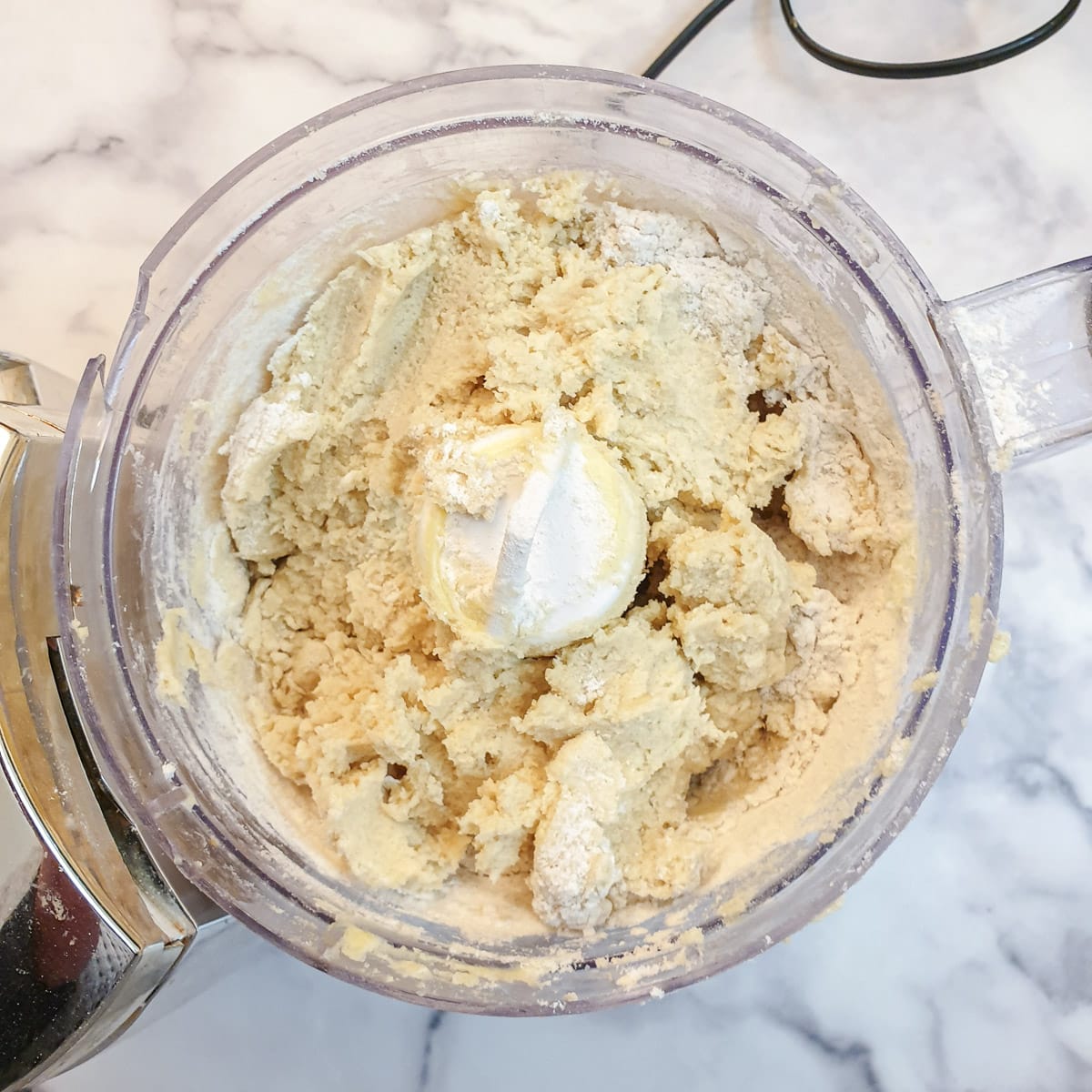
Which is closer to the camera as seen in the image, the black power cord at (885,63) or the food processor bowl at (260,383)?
the food processor bowl at (260,383)

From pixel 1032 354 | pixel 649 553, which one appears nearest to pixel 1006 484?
pixel 1032 354

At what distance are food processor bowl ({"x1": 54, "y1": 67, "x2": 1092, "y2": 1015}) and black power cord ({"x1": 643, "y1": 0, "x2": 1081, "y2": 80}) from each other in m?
0.23

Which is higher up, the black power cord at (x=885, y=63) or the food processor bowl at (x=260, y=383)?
the black power cord at (x=885, y=63)

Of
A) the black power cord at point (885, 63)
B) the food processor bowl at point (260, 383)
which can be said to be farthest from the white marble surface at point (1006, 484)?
the food processor bowl at point (260, 383)

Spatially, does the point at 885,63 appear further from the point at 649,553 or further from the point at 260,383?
the point at 260,383

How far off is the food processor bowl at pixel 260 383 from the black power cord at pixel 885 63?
23cm

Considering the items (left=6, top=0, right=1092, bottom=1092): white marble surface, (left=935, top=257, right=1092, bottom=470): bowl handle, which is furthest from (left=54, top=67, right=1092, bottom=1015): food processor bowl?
(left=6, top=0, right=1092, bottom=1092): white marble surface

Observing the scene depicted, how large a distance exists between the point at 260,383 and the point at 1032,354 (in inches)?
27.9

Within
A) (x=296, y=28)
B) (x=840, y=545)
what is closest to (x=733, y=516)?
(x=840, y=545)

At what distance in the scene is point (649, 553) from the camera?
879 mm

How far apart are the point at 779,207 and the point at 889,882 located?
0.72 m

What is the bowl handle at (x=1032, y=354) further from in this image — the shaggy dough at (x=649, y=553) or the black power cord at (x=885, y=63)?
the black power cord at (x=885, y=63)

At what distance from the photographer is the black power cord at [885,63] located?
0.99 meters

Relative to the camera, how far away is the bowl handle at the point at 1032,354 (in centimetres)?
77
